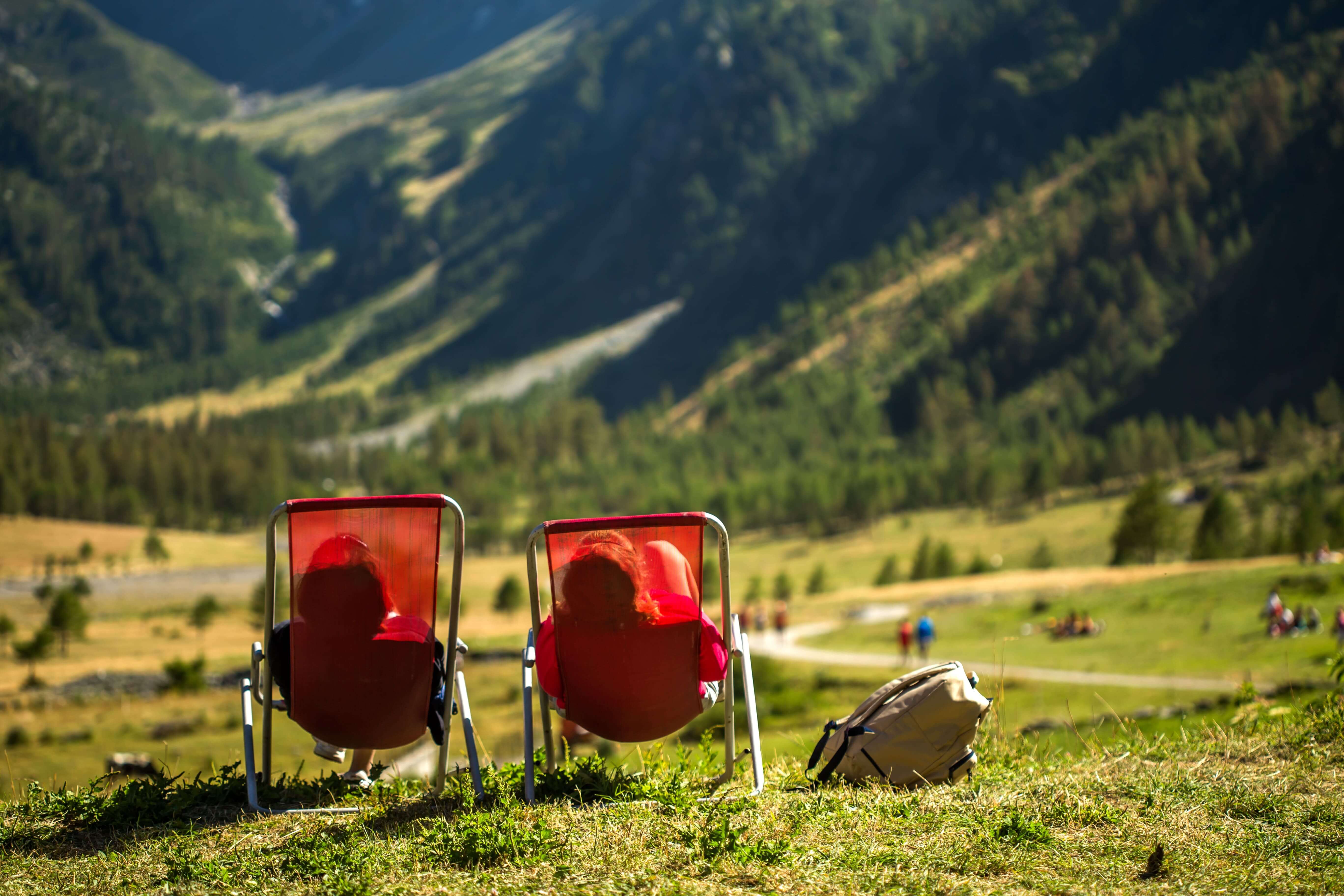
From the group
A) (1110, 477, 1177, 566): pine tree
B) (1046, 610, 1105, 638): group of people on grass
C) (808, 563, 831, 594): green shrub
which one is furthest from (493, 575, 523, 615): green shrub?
(1046, 610, 1105, 638): group of people on grass

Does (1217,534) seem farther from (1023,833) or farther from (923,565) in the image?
(1023,833)

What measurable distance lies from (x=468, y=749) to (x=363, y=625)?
0.87 m

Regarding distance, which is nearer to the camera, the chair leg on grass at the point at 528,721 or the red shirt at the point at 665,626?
the chair leg on grass at the point at 528,721

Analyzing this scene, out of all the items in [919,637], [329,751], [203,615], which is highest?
Result: [329,751]

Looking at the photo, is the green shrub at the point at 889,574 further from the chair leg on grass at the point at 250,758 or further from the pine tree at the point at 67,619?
the chair leg on grass at the point at 250,758

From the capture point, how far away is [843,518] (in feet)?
417

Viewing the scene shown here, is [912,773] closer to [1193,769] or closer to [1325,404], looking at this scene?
[1193,769]

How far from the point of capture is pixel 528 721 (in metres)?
6.18

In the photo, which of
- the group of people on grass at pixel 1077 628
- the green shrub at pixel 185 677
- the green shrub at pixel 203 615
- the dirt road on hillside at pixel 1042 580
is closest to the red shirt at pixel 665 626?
the group of people on grass at pixel 1077 628

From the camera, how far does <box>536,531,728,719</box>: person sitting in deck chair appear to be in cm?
603

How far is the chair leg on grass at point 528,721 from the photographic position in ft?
19.1

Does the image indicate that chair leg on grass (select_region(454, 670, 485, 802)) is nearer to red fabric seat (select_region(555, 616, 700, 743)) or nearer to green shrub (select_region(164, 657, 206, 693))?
red fabric seat (select_region(555, 616, 700, 743))

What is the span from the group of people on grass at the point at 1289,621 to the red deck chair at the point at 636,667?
28043 millimetres

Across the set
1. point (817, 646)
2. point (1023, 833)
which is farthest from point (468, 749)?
point (817, 646)
